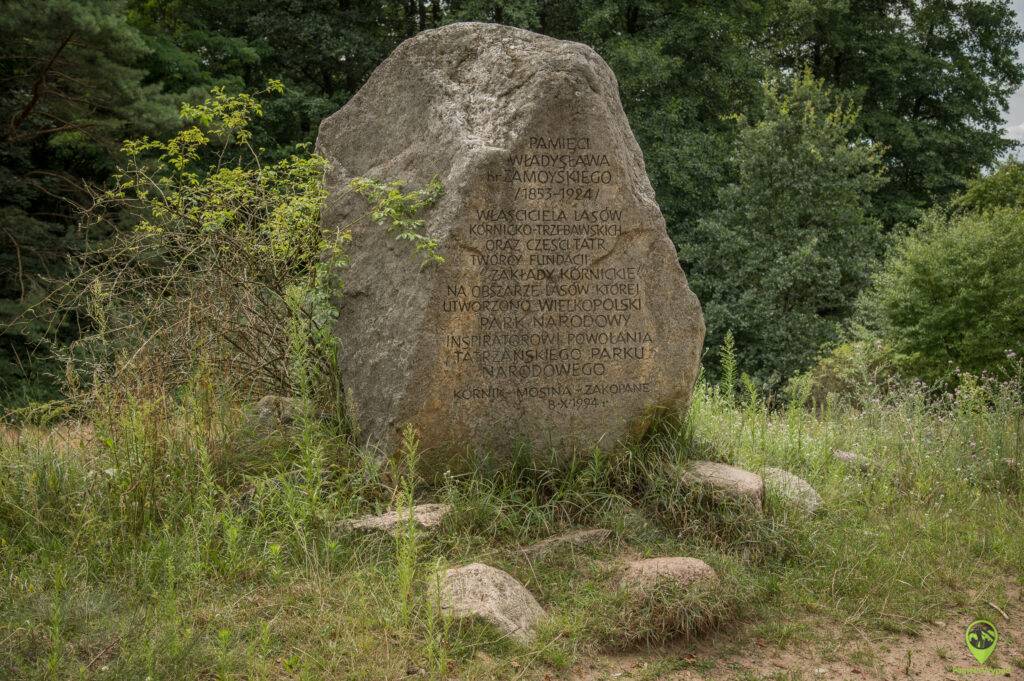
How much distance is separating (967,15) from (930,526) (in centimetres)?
2136

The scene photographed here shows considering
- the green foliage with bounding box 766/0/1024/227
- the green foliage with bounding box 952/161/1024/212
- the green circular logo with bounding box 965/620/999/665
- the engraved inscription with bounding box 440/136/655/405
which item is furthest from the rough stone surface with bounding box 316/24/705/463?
the green foliage with bounding box 766/0/1024/227

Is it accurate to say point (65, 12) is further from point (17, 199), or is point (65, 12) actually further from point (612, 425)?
point (612, 425)

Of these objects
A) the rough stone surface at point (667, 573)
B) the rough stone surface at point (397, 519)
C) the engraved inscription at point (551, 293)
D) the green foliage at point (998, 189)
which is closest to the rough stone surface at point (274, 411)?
the rough stone surface at point (397, 519)

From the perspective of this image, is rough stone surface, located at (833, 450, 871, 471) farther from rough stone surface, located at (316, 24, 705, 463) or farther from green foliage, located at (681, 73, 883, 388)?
green foliage, located at (681, 73, 883, 388)

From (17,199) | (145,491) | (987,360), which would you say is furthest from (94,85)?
(987,360)

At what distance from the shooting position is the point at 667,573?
4707mm

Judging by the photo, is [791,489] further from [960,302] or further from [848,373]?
[960,302]

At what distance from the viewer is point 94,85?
39.1ft

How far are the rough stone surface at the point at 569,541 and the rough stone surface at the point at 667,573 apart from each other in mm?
438

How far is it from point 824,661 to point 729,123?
1790 cm

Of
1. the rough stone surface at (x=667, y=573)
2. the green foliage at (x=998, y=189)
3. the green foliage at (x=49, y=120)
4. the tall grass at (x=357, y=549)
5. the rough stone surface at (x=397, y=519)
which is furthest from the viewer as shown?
the green foliage at (x=998, y=189)

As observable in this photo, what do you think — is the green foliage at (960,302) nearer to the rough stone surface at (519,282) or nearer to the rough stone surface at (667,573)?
the rough stone surface at (519,282)

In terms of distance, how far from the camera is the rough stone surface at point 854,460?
6967 mm

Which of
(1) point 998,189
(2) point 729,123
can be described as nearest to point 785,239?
(2) point 729,123
